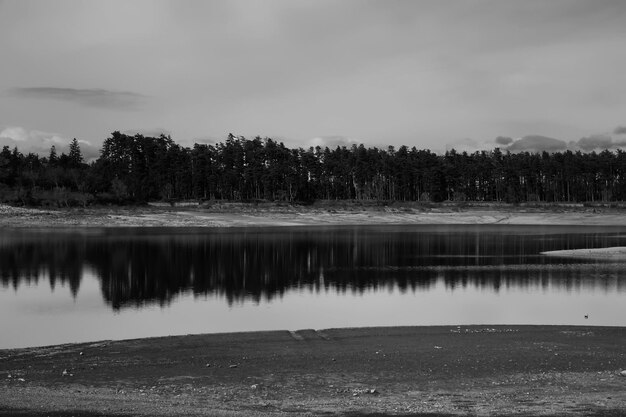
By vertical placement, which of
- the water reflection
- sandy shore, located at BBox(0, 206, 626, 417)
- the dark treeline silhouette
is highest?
the dark treeline silhouette

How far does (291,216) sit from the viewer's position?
3853 inches

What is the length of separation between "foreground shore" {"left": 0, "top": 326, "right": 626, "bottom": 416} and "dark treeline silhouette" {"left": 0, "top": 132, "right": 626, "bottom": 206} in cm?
11005

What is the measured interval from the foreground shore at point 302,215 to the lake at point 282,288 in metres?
31.6

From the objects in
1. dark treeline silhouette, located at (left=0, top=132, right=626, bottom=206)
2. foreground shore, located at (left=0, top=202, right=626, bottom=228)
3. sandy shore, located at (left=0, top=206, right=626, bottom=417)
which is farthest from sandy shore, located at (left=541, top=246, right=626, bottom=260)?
dark treeline silhouette, located at (left=0, top=132, right=626, bottom=206)

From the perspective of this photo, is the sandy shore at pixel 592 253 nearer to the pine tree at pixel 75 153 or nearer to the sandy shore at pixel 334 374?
the sandy shore at pixel 334 374

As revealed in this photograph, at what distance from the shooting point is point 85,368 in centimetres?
1361

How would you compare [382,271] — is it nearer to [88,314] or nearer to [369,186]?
[88,314]

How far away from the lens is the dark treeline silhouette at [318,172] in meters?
Result: 133

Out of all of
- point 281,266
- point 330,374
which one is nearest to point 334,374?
point 330,374

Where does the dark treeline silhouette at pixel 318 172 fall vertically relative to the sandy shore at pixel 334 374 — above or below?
above

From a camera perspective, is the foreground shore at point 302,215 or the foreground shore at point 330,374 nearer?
the foreground shore at point 330,374

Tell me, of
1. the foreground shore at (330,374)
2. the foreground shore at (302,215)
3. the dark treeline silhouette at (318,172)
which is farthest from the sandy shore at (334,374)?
the dark treeline silhouette at (318,172)

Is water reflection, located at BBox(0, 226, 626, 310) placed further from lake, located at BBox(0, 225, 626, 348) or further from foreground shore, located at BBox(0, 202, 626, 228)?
foreground shore, located at BBox(0, 202, 626, 228)

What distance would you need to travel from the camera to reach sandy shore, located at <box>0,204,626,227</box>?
82.1 metres
